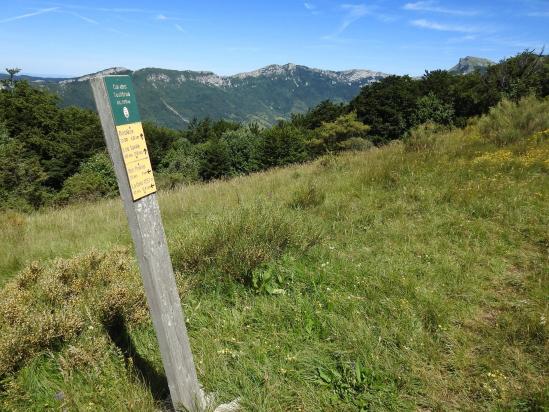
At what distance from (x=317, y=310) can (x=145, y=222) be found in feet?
6.39

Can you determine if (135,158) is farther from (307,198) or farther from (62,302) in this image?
(307,198)

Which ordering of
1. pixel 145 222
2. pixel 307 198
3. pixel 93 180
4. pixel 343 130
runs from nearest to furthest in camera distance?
pixel 145 222
pixel 307 198
pixel 93 180
pixel 343 130

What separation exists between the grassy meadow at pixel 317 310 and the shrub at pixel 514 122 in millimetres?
3034

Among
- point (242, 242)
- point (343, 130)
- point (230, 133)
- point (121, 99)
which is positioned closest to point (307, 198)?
point (242, 242)

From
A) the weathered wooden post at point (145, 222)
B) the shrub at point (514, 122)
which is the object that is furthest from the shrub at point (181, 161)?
the weathered wooden post at point (145, 222)

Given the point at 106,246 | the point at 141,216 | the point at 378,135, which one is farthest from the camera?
the point at 378,135

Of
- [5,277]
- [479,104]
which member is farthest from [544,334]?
[479,104]

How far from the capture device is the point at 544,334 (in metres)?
2.74

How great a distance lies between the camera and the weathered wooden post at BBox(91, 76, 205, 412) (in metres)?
1.74

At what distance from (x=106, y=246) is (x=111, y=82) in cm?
421

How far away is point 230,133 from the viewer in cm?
6103

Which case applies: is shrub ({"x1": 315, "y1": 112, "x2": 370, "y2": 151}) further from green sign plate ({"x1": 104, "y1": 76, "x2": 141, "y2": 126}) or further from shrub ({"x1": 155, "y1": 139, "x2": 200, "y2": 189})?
green sign plate ({"x1": 104, "y1": 76, "x2": 141, "y2": 126})

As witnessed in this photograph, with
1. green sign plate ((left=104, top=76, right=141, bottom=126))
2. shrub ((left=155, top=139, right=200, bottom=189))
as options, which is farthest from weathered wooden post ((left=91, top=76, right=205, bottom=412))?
shrub ((left=155, top=139, right=200, bottom=189))

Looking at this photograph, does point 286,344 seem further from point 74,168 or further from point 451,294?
point 74,168
